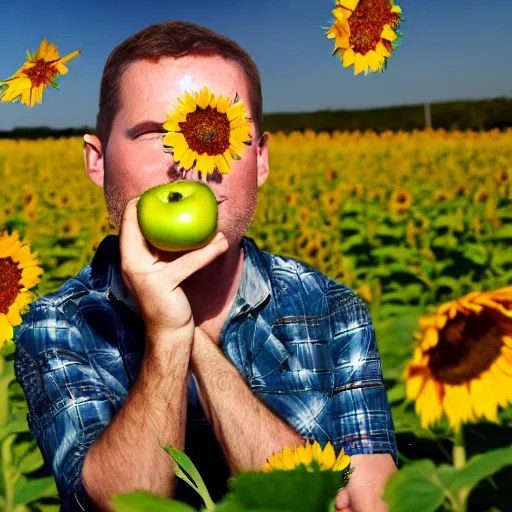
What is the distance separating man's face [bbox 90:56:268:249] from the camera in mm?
1383

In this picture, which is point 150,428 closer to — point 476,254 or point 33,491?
point 33,491

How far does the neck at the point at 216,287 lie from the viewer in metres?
1.72

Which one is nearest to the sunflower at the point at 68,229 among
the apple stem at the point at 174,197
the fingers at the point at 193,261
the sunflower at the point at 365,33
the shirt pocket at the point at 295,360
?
the shirt pocket at the point at 295,360

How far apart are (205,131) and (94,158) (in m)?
0.55

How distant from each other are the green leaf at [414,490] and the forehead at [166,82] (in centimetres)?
99

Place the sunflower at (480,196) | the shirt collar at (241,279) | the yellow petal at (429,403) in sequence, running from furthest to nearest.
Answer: the sunflower at (480,196) → the shirt collar at (241,279) → the yellow petal at (429,403)

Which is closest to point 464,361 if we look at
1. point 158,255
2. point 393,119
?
point 158,255

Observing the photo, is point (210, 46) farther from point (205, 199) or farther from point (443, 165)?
point (443, 165)

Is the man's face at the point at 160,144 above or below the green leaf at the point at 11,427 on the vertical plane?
above

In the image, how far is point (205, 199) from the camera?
4.16ft

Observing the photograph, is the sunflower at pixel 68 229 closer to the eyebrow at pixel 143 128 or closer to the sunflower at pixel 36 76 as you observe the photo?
the eyebrow at pixel 143 128

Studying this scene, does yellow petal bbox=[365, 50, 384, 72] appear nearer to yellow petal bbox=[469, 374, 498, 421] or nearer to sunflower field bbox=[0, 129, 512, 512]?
sunflower field bbox=[0, 129, 512, 512]

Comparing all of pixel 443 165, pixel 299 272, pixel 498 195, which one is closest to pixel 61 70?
pixel 299 272

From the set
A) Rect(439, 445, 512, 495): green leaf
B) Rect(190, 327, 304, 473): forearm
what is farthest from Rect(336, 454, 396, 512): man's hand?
Rect(439, 445, 512, 495): green leaf
